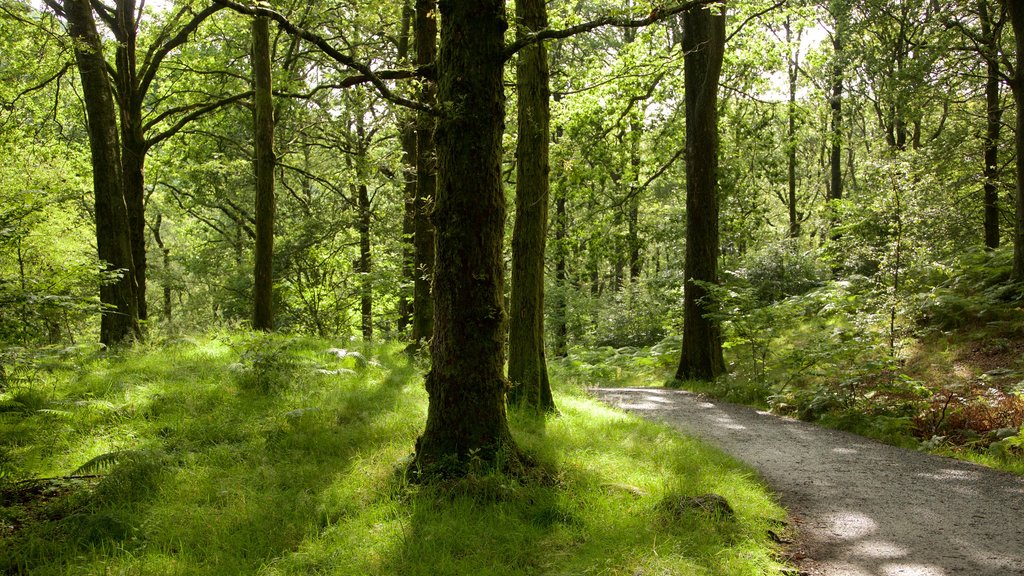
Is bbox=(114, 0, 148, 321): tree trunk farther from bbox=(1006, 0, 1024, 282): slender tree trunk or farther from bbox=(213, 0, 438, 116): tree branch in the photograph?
bbox=(1006, 0, 1024, 282): slender tree trunk

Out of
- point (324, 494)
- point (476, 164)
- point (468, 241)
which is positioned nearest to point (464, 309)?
point (468, 241)

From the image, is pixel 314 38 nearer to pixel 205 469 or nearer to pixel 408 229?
pixel 205 469

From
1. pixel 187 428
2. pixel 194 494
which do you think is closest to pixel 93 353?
pixel 187 428

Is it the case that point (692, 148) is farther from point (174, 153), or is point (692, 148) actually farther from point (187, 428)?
point (174, 153)

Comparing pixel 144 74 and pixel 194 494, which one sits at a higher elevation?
pixel 144 74

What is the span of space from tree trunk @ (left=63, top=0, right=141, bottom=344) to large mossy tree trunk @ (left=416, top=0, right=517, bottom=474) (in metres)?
7.78

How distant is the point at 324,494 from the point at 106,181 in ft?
27.8

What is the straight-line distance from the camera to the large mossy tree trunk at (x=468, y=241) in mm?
4742

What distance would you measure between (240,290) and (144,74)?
24.1ft

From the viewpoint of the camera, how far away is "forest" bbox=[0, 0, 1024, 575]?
13.7ft

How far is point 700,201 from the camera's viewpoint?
11680 millimetres

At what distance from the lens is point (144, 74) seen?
1282cm

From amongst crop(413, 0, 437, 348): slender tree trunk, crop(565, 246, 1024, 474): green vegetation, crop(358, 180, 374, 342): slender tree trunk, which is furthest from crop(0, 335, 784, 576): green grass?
crop(358, 180, 374, 342): slender tree trunk

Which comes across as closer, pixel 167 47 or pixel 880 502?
pixel 880 502
